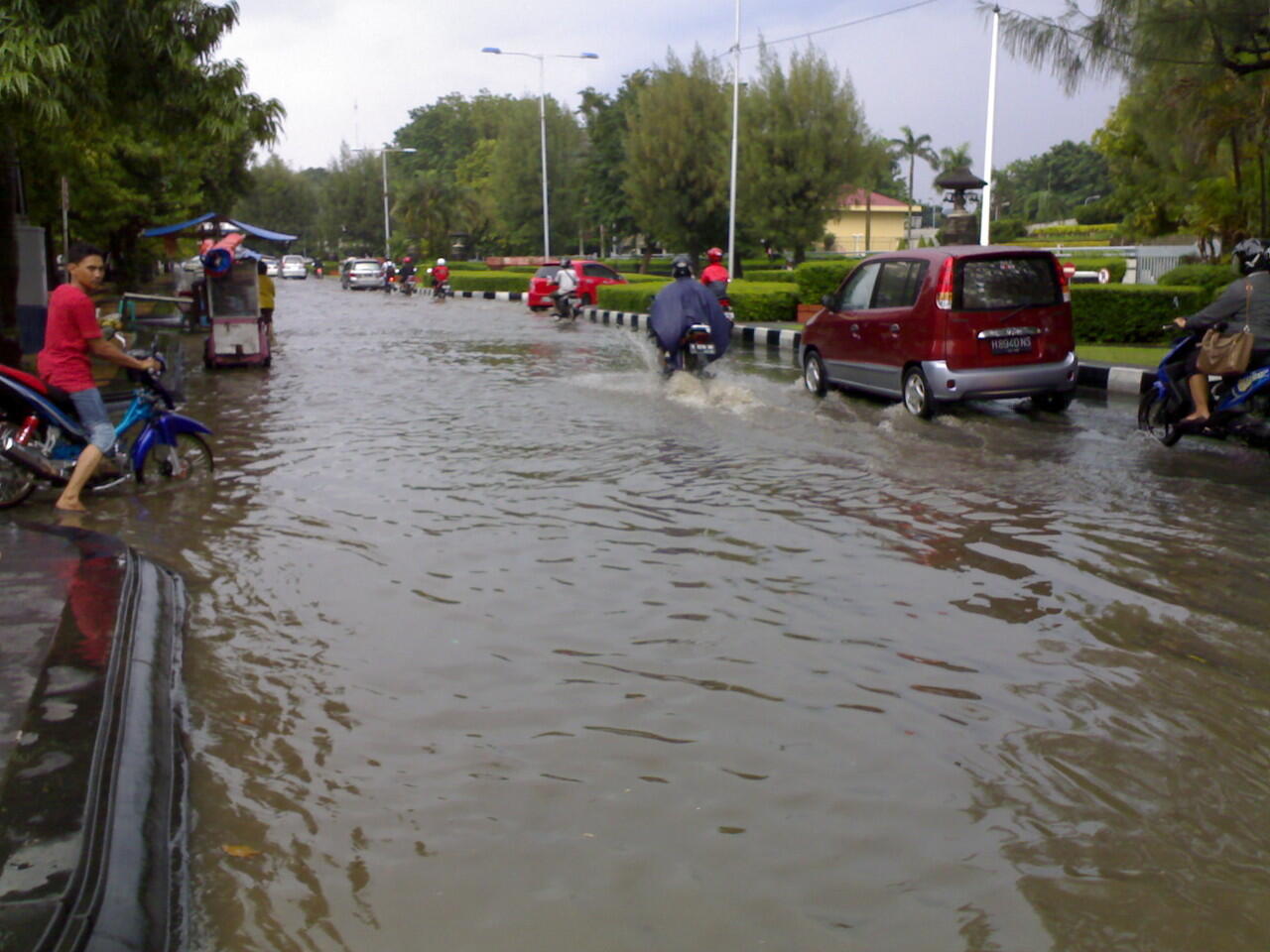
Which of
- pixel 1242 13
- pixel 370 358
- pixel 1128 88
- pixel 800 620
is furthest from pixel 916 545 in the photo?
pixel 370 358

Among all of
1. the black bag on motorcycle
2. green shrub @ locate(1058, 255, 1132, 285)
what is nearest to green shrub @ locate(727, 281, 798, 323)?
A: green shrub @ locate(1058, 255, 1132, 285)

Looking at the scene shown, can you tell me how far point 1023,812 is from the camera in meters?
3.94

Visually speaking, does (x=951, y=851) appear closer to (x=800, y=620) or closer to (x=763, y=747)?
(x=763, y=747)

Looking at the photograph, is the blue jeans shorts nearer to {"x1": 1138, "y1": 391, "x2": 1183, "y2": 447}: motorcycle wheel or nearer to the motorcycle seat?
the motorcycle seat

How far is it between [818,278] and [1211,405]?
609 inches

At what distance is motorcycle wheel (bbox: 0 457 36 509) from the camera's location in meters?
8.64

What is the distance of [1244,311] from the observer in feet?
31.8

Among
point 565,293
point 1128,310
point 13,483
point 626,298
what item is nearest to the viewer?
point 13,483

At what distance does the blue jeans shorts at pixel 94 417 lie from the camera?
8523mm

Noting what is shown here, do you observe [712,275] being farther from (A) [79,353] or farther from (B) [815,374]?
(A) [79,353]

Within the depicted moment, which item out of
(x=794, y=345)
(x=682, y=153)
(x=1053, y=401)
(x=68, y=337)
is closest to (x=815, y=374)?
(x=1053, y=401)

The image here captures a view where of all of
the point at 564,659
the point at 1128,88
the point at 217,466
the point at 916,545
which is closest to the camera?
the point at 564,659

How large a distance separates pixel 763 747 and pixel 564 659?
1.20 m

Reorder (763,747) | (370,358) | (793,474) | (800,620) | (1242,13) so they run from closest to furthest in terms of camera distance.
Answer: (763,747) → (800,620) → (793,474) → (1242,13) → (370,358)
